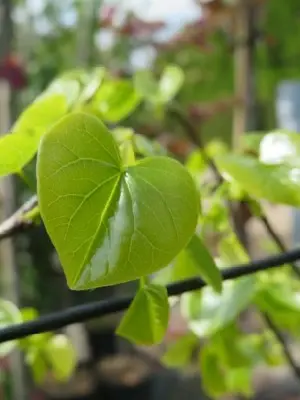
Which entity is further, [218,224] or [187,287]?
[218,224]

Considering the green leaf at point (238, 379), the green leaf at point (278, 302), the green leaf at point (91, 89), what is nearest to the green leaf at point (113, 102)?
the green leaf at point (91, 89)

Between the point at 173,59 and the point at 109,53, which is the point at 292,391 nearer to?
the point at 173,59

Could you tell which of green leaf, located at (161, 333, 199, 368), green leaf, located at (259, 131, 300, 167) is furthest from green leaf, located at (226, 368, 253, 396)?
green leaf, located at (259, 131, 300, 167)

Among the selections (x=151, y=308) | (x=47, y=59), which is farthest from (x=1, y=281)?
(x=151, y=308)

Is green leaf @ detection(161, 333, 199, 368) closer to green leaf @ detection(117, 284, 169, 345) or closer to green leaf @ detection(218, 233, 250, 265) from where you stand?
green leaf @ detection(218, 233, 250, 265)

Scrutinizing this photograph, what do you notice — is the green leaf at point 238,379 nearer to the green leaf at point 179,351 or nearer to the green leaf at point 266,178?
the green leaf at point 179,351

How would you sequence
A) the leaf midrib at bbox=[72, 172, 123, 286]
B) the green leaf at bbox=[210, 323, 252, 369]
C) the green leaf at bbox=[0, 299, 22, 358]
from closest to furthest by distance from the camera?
the leaf midrib at bbox=[72, 172, 123, 286]
the green leaf at bbox=[0, 299, 22, 358]
the green leaf at bbox=[210, 323, 252, 369]
